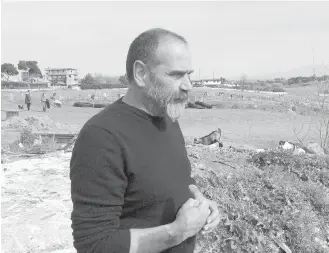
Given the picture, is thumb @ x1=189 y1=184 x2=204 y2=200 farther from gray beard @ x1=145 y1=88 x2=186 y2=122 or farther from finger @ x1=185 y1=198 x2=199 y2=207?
gray beard @ x1=145 y1=88 x2=186 y2=122

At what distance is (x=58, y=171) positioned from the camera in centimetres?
745

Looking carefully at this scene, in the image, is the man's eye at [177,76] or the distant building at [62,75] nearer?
the man's eye at [177,76]

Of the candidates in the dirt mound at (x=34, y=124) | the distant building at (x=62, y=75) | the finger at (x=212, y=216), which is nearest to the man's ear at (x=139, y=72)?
the finger at (x=212, y=216)

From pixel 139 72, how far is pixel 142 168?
377mm

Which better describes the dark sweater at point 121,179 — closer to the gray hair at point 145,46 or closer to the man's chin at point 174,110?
the man's chin at point 174,110

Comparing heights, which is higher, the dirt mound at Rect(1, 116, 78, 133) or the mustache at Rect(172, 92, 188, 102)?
the mustache at Rect(172, 92, 188, 102)

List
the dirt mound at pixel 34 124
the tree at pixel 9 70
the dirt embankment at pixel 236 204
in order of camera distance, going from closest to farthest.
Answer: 1. the dirt embankment at pixel 236 204
2. the dirt mound at pixel 34 124
3. the tree at pixel 9 70

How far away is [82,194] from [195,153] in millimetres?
6679

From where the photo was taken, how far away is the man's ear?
4.80 ft

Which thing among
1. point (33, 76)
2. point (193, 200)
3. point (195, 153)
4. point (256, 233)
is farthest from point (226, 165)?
point (33, 76)

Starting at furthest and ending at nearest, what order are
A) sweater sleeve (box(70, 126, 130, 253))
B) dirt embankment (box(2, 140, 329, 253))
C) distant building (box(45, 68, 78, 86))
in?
distant building (box(45, 68, 78, 86))
dirt embankment (box(2, 140, 329, 253))
sweater sleeve (box(70, 126, 130, 253))

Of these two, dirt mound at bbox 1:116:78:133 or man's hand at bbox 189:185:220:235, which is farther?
dirt mound at bbox 1:116:78:133

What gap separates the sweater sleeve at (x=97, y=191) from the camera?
4.24 ft

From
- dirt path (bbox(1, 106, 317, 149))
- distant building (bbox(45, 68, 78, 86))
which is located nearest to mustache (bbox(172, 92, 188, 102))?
dirt path (bbox(1, 106, 317, 149))
